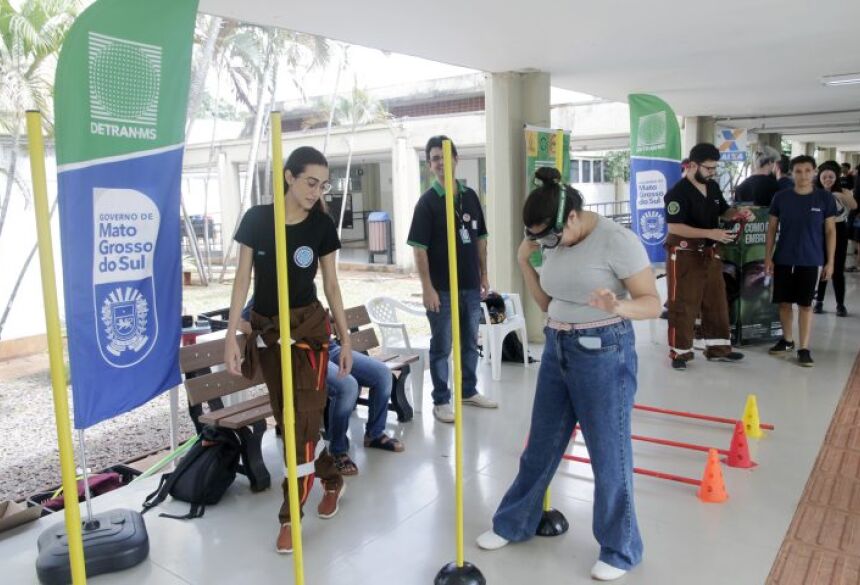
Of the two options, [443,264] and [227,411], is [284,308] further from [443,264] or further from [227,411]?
[443,264]

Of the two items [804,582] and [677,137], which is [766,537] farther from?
[677,137]

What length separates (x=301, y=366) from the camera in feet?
9.43

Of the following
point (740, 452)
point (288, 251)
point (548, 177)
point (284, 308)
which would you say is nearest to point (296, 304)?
point (288, 251)

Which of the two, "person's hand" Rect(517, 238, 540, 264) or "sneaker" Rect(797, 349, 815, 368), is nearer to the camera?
"person's hand" Rect(517, 238, 540, 264)

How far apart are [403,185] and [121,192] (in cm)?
1393

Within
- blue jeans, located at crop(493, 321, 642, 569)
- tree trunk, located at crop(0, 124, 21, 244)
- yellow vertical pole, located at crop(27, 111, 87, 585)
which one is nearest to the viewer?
yellow vertical pole, located at crop(27, 111, 87, 585)

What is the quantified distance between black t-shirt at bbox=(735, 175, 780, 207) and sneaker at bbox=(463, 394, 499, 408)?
4.05 m

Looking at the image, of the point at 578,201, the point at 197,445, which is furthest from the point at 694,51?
the point at 197,445

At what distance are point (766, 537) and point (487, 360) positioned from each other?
123 inches

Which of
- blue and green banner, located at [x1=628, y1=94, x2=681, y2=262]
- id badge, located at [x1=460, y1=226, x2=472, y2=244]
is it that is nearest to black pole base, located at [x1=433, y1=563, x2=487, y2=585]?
id badge, located at [x1=460, y1=226, x2=472, y2=244]

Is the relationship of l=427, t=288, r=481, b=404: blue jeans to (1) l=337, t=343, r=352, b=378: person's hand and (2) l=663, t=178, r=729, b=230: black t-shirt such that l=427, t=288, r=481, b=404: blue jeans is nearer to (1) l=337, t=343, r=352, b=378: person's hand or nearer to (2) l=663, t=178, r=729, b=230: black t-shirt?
(1) l=337, t=343, r=352, b=378: person's hand

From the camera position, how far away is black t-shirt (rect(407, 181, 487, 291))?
4.15 metres

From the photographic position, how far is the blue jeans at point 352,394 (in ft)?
11.5

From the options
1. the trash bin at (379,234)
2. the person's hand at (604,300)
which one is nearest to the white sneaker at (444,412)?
the person's hand at (604,300)
